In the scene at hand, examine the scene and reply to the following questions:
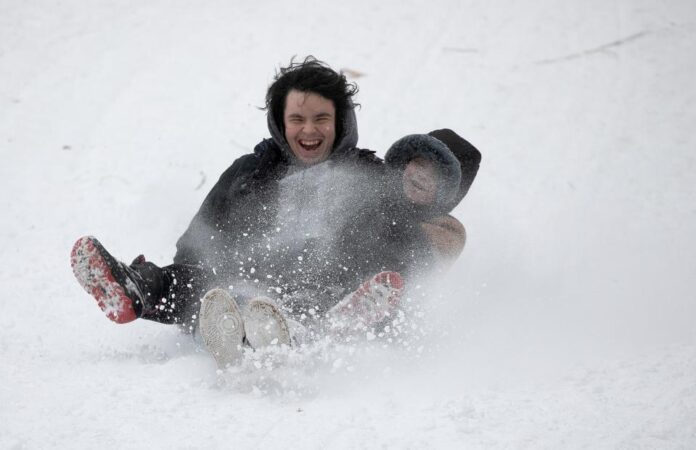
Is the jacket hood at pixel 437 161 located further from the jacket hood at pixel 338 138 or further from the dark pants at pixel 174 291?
the dark pants at pixel 174 291

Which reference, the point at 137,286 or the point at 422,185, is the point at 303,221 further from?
the point at 137,286

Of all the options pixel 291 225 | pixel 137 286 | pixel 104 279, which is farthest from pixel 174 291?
pixel 291 225

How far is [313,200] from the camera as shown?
90.5 inches

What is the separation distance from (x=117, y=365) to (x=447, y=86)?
2.58 m

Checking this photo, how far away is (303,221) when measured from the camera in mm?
2268

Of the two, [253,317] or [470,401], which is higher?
[253,317]

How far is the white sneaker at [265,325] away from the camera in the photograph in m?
1.83

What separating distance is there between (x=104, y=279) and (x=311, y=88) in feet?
2.91

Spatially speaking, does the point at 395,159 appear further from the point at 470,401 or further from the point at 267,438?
the point at 267,438

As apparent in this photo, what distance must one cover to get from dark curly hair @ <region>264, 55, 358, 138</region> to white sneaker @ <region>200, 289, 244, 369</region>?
73 centimetres

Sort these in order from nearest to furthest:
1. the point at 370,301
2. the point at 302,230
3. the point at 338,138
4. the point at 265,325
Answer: the point at 265,325
the point at 370,301
the point at 302,230
the point at 338,138

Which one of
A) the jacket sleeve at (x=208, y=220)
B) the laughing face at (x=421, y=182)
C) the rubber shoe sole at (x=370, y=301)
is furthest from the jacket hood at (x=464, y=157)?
the jacket sleeve at (x=208, y=220)

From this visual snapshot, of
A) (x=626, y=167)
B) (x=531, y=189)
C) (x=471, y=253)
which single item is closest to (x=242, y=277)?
A: (x=471, y=253)

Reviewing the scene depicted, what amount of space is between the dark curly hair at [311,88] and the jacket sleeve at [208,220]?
0.63 ft
